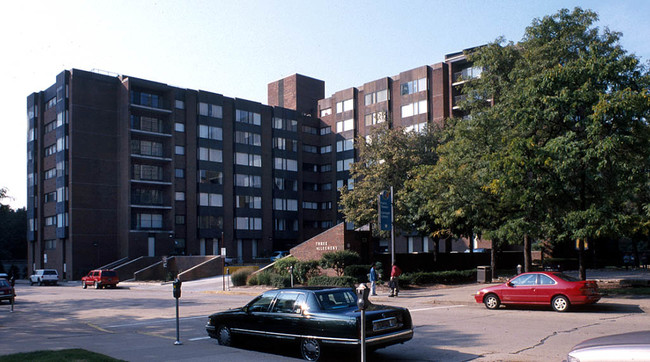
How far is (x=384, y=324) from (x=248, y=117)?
65.5 metres

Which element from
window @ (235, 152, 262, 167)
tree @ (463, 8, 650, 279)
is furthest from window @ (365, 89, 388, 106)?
tree @ (463, 8, 650, 279)

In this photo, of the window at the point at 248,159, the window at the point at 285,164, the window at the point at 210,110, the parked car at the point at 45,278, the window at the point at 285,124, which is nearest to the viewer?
the parked car at the point at 45,278

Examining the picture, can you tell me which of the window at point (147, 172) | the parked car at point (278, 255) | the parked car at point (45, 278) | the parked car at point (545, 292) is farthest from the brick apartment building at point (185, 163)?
the parked car at point (545, 292)

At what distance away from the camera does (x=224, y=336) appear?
40.0 ft

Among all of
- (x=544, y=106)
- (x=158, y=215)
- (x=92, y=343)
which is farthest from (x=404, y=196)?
(x=158, y=215)

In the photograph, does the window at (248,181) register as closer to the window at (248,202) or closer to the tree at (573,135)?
the window at (248,202)

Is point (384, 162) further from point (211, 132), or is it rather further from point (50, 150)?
point (50, 150)

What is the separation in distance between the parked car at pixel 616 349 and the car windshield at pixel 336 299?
6.00 meters

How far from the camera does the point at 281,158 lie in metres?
76.9

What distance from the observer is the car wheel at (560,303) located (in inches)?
704

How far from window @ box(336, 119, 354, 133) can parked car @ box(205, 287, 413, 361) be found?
2493 inches

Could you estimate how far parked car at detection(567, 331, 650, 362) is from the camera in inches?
181

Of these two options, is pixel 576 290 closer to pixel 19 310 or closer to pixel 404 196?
pixel 404 196

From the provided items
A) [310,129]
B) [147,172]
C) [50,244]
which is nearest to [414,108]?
[310,129]
